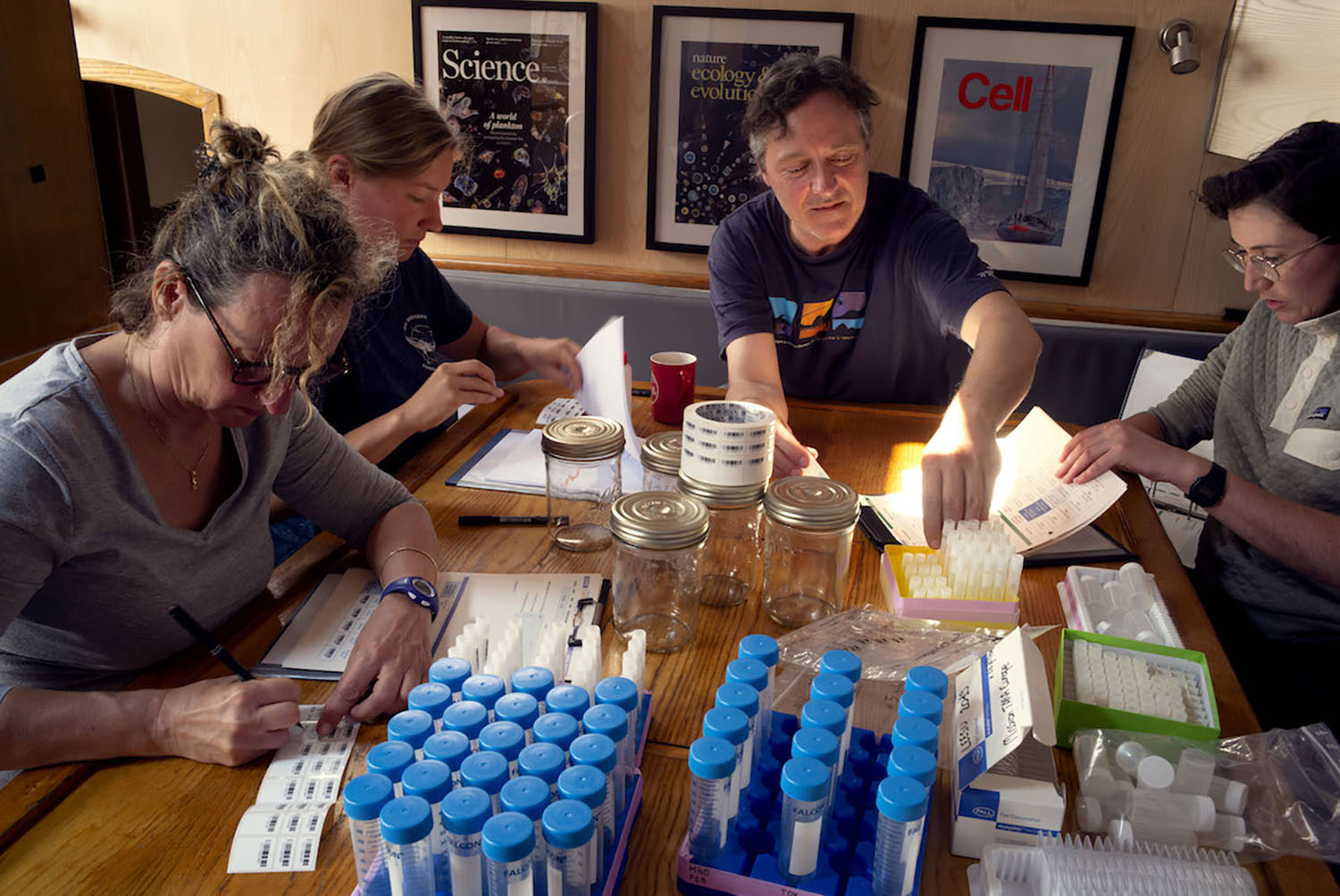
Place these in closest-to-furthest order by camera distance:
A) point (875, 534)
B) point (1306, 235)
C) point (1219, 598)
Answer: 1. point (875, 534)
2. point (1306, 235)
3. point (1219, 598)

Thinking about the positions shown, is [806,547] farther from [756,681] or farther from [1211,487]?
[1211,487]

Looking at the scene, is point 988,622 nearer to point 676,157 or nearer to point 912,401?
point 912,401

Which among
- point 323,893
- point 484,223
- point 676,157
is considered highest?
point 676,157

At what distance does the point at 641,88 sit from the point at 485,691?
2479 millimetres

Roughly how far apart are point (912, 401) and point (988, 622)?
1153 millimetres

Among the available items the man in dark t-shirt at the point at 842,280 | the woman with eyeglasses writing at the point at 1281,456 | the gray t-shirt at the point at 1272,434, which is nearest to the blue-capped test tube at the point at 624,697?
the man in dark t-shirt at the point at 842,280

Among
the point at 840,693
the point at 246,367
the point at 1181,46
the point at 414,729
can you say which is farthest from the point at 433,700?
the point at 1181,46

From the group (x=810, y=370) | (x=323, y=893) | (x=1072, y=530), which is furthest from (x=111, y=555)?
(x=810, y=370)

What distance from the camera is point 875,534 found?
1448 mm

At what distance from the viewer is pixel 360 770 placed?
0.95m

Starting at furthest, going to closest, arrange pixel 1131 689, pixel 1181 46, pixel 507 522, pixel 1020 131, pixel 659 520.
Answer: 1. pixel 1020 131
2. pixel 1181 46
3. pixel 507 522
4. pixel 659 520
5. pixel 1131 689

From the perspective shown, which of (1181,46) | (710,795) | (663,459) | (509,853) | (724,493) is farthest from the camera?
(1181,46)

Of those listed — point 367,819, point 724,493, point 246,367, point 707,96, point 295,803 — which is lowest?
point 295,803

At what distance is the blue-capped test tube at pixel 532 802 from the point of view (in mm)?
728
